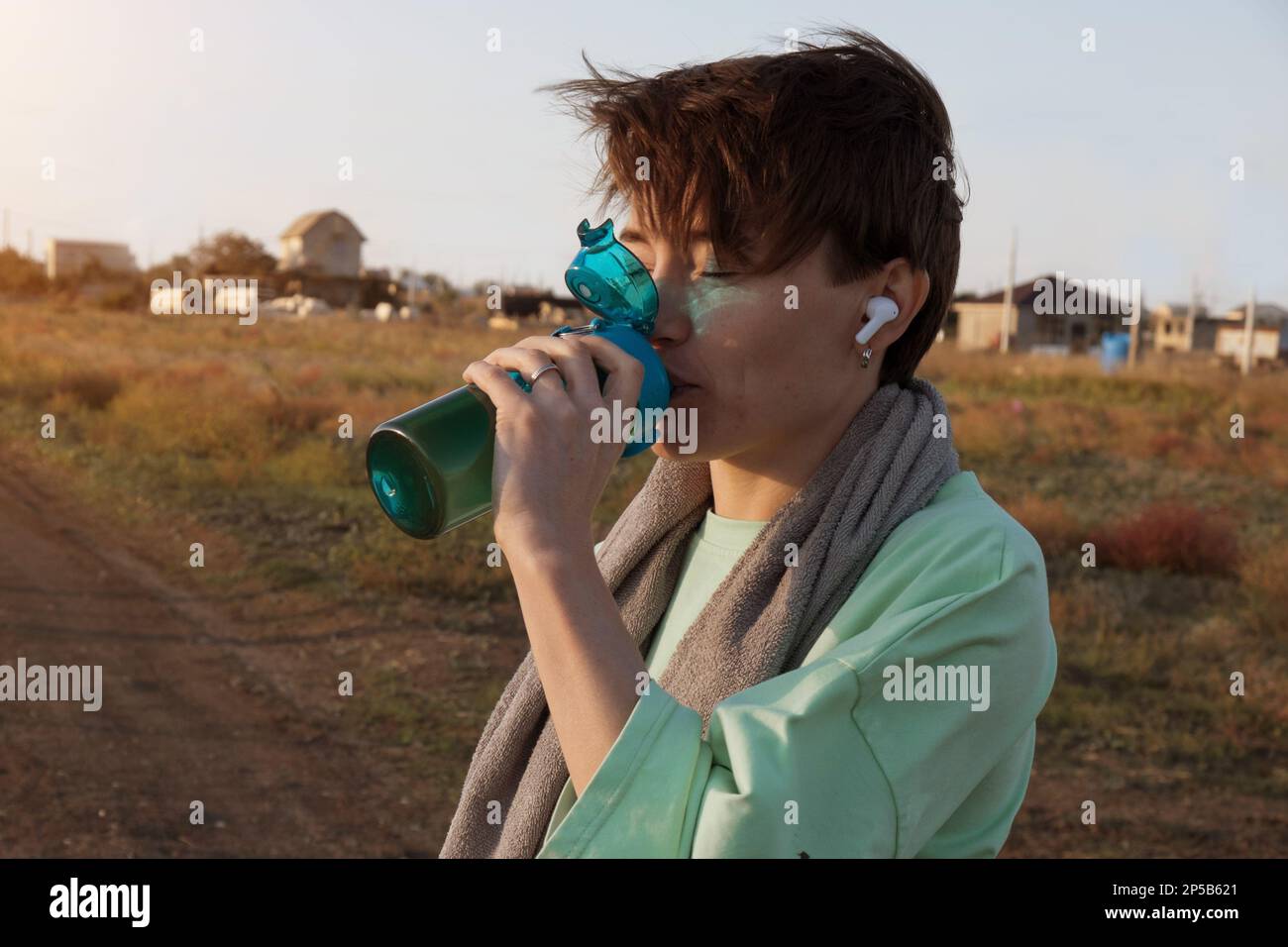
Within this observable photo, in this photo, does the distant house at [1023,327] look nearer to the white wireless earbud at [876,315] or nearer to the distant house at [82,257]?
the distant house at [82,257]

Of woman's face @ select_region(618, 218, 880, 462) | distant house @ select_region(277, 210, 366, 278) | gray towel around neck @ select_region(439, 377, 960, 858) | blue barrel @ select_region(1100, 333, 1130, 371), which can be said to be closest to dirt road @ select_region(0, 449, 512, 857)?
gray towel around neck @ select_region(439, 377, 960, 858)

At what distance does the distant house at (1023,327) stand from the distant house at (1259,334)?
17.0 ft

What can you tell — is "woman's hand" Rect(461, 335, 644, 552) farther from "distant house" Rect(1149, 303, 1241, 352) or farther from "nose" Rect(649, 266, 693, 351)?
"distant house" Rect(1149, 303, 1241, 352)

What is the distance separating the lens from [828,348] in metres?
1.43

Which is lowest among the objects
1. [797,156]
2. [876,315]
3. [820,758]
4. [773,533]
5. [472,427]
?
[820,758]

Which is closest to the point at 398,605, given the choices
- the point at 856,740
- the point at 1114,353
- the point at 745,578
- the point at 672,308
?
the point at 745,578

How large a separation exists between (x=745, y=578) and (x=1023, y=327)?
2015 inches

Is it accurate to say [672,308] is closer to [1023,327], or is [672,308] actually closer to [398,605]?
[398,605]

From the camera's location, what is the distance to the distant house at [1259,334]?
3847 centimetres

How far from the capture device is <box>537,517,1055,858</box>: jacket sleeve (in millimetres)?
1126

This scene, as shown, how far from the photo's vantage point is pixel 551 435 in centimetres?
125

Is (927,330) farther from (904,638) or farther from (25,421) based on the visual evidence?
(25,421)

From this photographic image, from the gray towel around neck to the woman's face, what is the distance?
0.09m

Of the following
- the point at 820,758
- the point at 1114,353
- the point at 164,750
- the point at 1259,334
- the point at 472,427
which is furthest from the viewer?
the point at 1259,334
